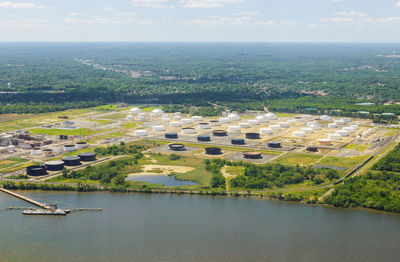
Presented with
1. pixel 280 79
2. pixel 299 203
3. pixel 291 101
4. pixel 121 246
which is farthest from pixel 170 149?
pixel 280 79

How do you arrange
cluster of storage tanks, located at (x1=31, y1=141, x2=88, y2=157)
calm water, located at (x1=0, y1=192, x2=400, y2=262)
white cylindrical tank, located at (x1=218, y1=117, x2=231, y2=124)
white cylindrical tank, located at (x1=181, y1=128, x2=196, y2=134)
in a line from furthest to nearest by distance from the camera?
white cylindrical tank, located at (x1=218, y1=117, x2=231, y2=124)
white cylindrical tank, located at (x1=181, y1=128, x2=196, y2=134)
cluster of storage tanks, located at (x1=31, y1=141, x2=88, y2=157)
calm water, located at (x1=0, y1=192, x2=400, y2=262)

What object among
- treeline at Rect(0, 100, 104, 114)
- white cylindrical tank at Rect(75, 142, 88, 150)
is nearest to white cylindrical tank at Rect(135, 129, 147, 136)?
white cylindrical tank at Rect(75, 142, 88, 150)

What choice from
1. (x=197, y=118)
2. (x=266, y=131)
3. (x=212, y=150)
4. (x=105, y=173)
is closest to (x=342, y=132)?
(x=266, y=131)

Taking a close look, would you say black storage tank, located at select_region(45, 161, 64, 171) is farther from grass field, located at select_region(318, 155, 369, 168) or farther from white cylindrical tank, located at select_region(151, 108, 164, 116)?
white cylindrical tank, located at select_region(151, 108, 164, 116)

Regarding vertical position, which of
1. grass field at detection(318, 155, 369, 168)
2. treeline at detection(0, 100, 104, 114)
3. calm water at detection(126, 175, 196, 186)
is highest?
treeline at detection(0, 100, 104, 114)

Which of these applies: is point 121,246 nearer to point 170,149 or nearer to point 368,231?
point 368,231

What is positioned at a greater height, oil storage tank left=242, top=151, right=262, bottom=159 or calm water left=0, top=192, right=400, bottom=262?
oil storage tank left=242, top=151, right=262, bottom=159
